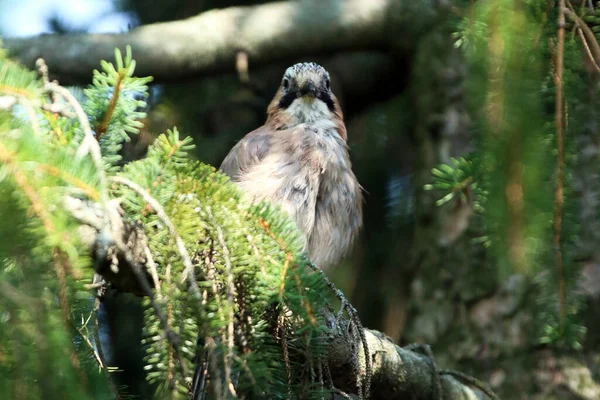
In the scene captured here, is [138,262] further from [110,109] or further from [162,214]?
[110,109]

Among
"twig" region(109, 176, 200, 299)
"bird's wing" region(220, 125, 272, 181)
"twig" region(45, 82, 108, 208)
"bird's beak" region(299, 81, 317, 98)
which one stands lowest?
"bird's wing" region(220, 125, 272, 181)

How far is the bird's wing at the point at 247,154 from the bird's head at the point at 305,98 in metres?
0.44

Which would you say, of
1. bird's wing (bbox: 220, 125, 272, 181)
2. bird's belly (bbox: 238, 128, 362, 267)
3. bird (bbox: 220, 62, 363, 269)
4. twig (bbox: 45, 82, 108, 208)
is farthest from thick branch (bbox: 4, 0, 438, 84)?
twig (bbox: 45, 82, 108, 208)

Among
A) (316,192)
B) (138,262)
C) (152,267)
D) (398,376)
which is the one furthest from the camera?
(316,192)

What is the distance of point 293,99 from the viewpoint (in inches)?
169

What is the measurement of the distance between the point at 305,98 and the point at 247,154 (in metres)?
0.79

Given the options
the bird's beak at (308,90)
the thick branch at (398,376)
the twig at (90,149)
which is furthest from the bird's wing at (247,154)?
the twig at (90,149)

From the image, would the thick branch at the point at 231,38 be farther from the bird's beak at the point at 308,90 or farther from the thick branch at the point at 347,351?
the thick branch at the point at 347,351

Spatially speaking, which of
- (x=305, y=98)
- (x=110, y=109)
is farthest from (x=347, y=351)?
(x=305, y=98)

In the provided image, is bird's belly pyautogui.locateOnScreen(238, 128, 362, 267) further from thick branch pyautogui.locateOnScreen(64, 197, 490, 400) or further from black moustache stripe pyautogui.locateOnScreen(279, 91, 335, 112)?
thick branch pyautogui.locateOnScreen(64, 197, 490, 400)

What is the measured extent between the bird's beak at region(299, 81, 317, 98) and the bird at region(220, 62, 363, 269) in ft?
1.03

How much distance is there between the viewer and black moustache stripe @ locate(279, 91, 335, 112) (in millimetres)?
4301

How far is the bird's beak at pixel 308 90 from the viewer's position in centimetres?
427

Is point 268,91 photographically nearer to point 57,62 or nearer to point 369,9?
point 369,9
